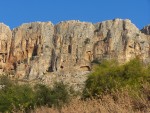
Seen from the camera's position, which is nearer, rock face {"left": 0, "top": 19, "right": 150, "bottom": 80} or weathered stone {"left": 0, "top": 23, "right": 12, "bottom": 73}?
rock face {"left": 0, "top": 19, "right": 150, "bottom": 80}

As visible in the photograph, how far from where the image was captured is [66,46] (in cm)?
8394

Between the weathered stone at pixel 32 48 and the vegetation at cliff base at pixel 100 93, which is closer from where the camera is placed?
the vegetation at cliff base at pixel 100 93

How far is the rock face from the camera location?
263 feet

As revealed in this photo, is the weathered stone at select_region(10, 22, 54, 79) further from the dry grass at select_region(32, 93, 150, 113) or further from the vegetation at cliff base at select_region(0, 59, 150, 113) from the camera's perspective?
the dry grass at select_region(32, 93, 150, 113)

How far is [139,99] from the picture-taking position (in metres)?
6.01

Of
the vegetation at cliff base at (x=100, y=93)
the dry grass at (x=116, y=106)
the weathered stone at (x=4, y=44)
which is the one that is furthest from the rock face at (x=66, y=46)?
the dry grass at (x=116, y=106)

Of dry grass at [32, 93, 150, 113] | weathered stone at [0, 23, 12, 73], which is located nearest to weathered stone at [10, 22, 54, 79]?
weathered stone at [0, 23, 12, 73]

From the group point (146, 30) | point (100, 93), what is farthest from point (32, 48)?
point (100, 93)

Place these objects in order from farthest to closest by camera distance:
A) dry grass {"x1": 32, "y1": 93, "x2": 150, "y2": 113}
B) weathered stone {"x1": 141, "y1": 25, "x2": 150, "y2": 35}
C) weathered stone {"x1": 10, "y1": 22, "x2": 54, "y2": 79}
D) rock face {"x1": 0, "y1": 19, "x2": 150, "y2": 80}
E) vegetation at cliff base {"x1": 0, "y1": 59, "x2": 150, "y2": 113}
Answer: weathered stone {"x1": 141, "y1": 25, "x2": 150, "y2": 35}, weathered stone {"x1": 10, "y1": 22, "x2": 54, "y2": 79}, rock face {"x1": 0, "y1": 19, "x2": 150, "y2": 80}, vegetation at cliff base {"x1": 0, "y1": 59, "x2": 150, "y2": 113}, dry grass {"x1": 32, "y1": 93, "x2": 150, "y2": 113}

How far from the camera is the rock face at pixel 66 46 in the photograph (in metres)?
80.1

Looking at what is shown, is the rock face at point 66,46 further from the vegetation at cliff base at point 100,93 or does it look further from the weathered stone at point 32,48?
the vegetation at cliff base at point 100,93

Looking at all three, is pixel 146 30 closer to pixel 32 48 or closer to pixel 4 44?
pixel 32 48

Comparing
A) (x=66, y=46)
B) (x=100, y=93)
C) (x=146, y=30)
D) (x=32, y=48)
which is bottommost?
(x=100, y=93)

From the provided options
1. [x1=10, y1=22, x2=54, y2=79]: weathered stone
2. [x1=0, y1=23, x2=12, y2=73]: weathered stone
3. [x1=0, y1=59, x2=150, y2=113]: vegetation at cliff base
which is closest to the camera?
[x1=0, y1=59, x2=150, y2=113]: vegetation at cliff base
